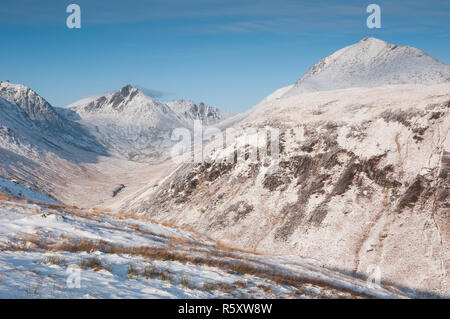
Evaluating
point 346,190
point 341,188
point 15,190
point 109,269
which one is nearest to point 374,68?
point 341,188

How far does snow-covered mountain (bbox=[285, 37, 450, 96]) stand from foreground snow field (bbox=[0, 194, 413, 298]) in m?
75.9

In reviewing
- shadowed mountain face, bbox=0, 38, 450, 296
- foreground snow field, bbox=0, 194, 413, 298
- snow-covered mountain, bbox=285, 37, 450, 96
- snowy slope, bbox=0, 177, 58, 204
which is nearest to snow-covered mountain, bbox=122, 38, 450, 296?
shadowed mountain face, bbox=0, 38, 450, 296

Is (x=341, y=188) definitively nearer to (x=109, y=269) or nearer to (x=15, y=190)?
(x=109, y=269)

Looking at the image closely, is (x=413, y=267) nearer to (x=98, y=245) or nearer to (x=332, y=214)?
(x=332, y=214)

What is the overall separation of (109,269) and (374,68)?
9409 cm

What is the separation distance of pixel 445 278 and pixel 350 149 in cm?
1396

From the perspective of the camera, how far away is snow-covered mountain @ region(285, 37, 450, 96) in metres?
78.6

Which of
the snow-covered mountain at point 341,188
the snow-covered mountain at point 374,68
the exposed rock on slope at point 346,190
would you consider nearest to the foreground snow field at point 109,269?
the snow-covered mountain at point 341,188

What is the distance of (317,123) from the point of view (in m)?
37.5

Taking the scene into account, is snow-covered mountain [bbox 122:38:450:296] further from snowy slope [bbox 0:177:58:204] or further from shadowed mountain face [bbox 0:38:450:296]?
snowy slope [bbox 0:177:58:204]
